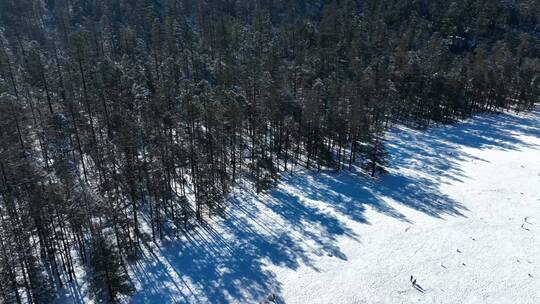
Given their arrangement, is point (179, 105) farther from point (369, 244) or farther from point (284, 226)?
point (369, 244)

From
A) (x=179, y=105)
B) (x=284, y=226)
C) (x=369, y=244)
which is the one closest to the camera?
(x=369, y=244)

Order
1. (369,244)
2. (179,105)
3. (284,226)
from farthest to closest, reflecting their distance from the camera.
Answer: (179,105) < (284,226) < (369,244)

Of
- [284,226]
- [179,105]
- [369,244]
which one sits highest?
[179,105]

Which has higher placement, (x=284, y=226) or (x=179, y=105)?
(x=179, y=105)

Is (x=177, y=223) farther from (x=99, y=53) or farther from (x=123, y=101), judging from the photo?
(x=99, y=53)

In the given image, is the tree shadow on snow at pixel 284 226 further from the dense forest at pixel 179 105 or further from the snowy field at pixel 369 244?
the dense forest at pixel 179 105

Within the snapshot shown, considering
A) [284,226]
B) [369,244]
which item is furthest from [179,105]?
[369,244]

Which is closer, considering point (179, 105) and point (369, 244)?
point (369, 244)
